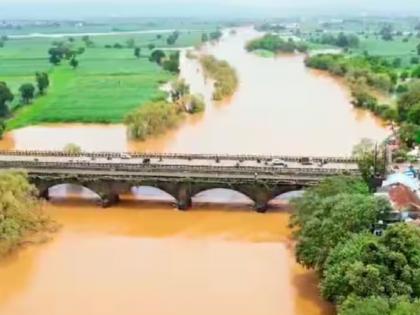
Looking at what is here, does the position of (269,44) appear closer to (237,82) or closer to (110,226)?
(237,82)

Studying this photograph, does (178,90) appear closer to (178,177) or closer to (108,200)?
(108,200)

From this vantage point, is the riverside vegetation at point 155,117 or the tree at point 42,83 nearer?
the riverside vegetation at point 155,117

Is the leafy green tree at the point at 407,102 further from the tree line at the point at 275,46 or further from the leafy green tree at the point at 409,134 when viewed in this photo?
the tree line at the point at 275,46

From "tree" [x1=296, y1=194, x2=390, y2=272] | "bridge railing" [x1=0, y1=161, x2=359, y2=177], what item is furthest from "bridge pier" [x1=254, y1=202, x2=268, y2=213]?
"tree" [x1=296, y1=194, x2=390, y2=272]

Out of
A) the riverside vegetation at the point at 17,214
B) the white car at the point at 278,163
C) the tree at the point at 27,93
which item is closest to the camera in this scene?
the riverside vegetation at the point at 17,214

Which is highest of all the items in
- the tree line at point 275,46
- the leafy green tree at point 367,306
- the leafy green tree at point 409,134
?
the leafy green tree at point 367,306

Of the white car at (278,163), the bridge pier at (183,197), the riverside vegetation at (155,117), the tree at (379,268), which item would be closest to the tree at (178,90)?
the riverside vegetation at (155,117)

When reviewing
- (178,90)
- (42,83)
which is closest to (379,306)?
(178,90)
